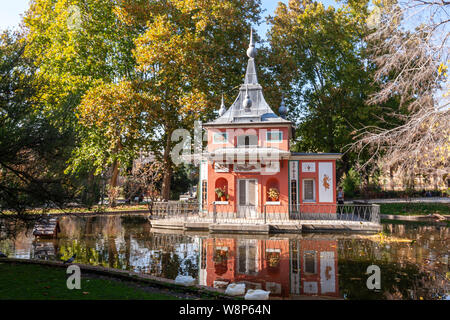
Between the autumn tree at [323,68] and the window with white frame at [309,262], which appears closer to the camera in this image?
the window with white frame at [309,262]

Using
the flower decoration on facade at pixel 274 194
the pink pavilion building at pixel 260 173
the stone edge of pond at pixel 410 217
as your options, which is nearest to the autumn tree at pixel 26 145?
the pink pavilion building at pixel 260 173

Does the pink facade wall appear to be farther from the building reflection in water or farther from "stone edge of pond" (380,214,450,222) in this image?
"stone edge of pond" (380,214,450,222)

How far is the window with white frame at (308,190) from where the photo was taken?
890 inches

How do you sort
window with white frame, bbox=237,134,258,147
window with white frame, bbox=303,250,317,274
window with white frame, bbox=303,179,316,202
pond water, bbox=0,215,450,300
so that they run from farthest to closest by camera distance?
1. window with white frame, bbox=237,134,258,147
2. window with white frame, bbox=303,179,316,202
3. window with white frame, bbox=303,250,317,274
4. pond water, bbox=0,215,450,300

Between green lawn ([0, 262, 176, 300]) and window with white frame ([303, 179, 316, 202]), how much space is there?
16.9m

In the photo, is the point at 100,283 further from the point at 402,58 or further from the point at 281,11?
the point at 281,11

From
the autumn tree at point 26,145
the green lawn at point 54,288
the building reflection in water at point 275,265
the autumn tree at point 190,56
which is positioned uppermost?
the autumn tree at point 190,56

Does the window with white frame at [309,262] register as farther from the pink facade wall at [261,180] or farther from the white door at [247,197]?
the white door at [247,197]

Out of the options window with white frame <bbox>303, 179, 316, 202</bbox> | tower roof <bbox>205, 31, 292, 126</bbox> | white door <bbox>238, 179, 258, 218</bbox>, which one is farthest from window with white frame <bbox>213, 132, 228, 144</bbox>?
window with white frame <bbox>303, 179, 316, 202</bbox>

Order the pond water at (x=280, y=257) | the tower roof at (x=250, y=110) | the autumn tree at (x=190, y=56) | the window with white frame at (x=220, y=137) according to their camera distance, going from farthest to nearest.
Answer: the autumn tree at (x=190, y=56), the window with white frame at (x=220, y=137), the tower roof at (x=250, y=110), the pond water at (x=280, y=257)

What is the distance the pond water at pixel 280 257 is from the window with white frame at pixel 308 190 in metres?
5.43

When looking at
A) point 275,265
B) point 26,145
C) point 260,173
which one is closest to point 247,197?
point 260,173

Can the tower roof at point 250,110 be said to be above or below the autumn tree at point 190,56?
below

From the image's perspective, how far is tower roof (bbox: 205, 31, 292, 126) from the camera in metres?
23.1
